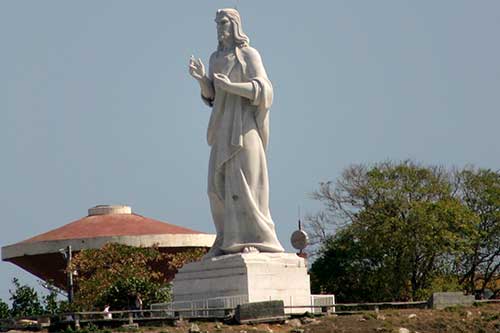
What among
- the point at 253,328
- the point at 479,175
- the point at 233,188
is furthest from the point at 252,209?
the point at 479,175

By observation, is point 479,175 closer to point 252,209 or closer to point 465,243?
point 465,243

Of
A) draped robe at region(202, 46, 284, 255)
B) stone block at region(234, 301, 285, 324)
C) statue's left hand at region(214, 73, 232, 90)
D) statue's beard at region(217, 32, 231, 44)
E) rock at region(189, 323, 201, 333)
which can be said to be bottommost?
rock at region(189, 323, 201, 333)

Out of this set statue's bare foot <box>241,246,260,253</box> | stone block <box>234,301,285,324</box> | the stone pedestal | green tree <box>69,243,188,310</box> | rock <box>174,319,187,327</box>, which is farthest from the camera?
green tree <box>69,243,188,310</box>

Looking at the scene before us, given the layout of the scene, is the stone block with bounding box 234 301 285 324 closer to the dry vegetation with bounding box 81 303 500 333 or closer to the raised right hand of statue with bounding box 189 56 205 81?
the dry vegetation with bounding box 81 303 500 333

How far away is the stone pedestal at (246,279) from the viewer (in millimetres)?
38406

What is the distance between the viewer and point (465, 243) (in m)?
57.9

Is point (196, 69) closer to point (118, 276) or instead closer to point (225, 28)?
point (225, 28)

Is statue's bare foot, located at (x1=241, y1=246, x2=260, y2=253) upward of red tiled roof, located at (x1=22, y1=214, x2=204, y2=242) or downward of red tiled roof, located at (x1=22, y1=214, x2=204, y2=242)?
downward

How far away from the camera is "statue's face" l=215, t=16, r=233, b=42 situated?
4044cm

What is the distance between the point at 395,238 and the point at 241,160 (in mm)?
18025

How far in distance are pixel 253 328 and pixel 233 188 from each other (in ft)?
17.4

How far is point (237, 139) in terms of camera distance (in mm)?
39844

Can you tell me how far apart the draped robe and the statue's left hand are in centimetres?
24

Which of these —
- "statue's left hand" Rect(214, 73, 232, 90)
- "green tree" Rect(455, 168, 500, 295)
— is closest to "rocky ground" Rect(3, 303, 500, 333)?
"statue's left hand" Rect(214, 73, 232, 90)
